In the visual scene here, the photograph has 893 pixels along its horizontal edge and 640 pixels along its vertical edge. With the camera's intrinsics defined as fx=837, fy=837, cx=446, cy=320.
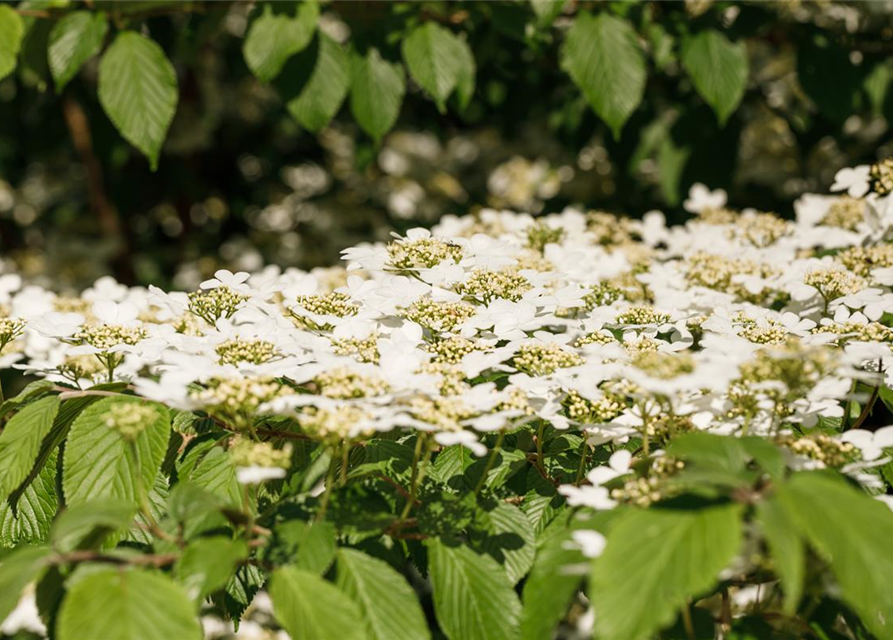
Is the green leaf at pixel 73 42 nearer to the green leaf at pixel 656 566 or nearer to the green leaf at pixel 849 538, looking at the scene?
the green leaf at pixel 656 566

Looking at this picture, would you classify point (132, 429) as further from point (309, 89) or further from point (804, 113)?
point (804, 113)

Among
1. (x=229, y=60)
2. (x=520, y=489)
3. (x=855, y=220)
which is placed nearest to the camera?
(x=520, y=489)

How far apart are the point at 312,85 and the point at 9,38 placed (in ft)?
2.45

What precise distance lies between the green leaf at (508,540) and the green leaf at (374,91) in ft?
4.70

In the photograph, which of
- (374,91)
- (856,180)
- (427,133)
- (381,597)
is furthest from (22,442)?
(427,133)

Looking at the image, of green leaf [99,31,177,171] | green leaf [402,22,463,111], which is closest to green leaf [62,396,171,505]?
green leaf [99,31,177,171]

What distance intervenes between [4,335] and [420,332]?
2.54 ft

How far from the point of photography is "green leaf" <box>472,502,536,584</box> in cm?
121

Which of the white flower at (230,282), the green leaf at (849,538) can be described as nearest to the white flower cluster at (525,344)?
the white flower at (230,282)

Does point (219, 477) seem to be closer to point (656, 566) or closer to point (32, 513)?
point (32, 513)

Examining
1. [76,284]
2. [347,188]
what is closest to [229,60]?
[347,188]

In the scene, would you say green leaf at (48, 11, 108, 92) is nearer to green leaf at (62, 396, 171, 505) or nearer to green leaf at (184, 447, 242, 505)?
green leaf at (62, 396, 171, 505)

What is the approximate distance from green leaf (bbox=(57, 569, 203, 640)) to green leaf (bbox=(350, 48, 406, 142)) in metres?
1.69

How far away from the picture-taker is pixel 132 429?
44.3 inches
